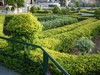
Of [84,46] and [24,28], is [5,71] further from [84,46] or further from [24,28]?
[84,46]

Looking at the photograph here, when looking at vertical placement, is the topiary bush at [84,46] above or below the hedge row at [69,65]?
below

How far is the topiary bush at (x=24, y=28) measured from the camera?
764 centimetres

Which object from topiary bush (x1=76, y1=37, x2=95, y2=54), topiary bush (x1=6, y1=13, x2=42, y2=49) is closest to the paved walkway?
topiary bush (x1=6, y1=13, x2=42, y2=49)

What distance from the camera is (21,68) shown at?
22.7 ft

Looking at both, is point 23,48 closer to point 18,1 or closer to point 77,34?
point 77,34

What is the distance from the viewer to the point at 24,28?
7.59 m

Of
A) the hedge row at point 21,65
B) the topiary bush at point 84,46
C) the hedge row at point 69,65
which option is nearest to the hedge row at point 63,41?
the topiary bush at point 84,46

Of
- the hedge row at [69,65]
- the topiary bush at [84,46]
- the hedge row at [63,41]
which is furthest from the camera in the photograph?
the topiary bush at [84,46]

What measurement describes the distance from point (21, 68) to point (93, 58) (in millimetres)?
1656

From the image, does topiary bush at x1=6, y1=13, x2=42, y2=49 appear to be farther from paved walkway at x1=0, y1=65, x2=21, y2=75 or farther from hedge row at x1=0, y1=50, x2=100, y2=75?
paved walkway at x1=0, y1=65, x2=21, y2=75

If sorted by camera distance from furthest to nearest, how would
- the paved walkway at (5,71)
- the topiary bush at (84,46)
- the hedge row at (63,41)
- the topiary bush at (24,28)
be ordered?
the topiary bush at (84,46) < the hedge row at (63,41) < the topiary bush at (24,28) < the paved walkway at (5,71)

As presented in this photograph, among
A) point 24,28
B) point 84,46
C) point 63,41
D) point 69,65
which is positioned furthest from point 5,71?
point 84,46

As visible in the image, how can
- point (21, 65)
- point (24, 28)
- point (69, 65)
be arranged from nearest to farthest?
point (69, 65)
point (21, 65)
point (24, 28)

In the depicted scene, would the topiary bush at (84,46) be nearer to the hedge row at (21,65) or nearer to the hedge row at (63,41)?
the hedge row at (63,41)
